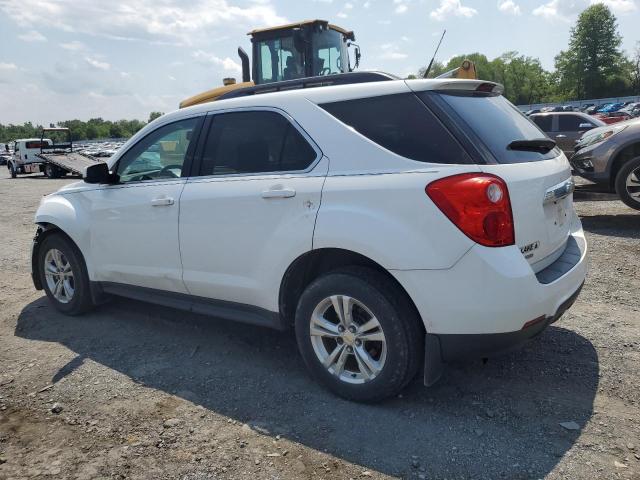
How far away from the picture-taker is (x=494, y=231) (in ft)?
8.57

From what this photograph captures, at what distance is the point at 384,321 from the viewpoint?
2.87 m

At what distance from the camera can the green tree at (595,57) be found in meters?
→ 81.4

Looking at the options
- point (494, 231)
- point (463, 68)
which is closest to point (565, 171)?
point (494, 231)

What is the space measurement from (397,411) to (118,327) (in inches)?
105

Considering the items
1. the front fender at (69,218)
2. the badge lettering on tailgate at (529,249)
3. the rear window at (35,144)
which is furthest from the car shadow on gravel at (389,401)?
the rear window at (35,144)

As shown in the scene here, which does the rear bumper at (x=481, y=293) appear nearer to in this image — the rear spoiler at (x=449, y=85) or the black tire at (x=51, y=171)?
the rear spoiler at (x=449, y=85)

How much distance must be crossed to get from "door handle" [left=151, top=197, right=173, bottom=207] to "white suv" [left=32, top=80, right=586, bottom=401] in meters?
0.02

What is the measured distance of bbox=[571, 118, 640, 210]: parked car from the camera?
293 inches

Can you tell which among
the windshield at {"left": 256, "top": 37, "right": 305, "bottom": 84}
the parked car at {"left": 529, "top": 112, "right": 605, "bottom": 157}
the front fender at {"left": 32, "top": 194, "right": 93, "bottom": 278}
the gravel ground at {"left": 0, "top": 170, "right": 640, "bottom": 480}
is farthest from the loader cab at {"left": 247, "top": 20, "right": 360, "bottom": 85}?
the parked car at {"left": 529, "top": 112, "right": 605, "bottom": 157}

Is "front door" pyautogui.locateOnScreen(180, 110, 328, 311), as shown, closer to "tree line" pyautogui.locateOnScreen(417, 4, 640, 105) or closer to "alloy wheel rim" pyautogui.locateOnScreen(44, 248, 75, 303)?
"alloy wheel rim" pyautogui.locateOnScreen(44, 248, 75, 303)

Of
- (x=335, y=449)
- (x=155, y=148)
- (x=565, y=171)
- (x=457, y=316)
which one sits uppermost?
(x=155, y=148)

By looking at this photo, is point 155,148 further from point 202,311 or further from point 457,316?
point 457,316

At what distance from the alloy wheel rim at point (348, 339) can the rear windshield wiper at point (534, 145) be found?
1264 millimetres

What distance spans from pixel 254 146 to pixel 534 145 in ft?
5.76
